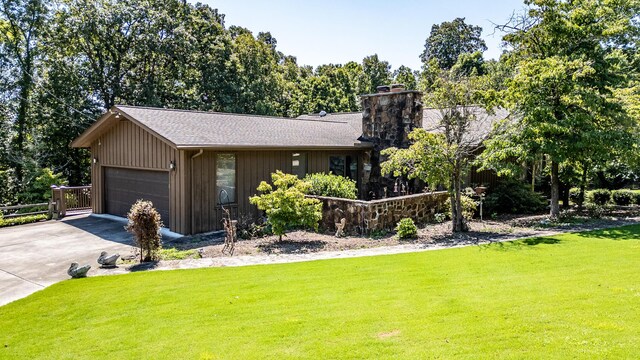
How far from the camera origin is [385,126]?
16594 mm

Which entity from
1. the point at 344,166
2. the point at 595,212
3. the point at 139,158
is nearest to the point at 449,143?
the point at 344,166

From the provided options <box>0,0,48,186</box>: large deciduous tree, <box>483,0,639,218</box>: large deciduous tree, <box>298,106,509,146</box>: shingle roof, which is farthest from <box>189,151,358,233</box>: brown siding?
<box>0,0,48,186</box>: large deciduous tree

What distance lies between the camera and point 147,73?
2645 centimetres

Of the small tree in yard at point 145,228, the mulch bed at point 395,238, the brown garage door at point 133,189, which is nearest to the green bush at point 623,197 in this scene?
the mulch bed at point 395,238

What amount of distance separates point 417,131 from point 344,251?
3.76 metres

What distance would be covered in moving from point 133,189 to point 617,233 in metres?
14.3

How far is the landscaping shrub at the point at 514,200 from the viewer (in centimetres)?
1534

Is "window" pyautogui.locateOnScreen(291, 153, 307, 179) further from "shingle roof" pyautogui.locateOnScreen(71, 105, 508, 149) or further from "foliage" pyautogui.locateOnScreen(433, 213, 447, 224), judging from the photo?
"foliage" pyautogui.locateOnScreen(433, 213, 447, 224)

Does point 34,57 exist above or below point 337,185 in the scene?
above

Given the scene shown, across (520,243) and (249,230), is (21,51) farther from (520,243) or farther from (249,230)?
(520,243)

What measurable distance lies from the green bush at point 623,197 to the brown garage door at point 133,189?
17.6 m

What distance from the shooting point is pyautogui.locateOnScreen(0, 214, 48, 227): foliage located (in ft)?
46.4

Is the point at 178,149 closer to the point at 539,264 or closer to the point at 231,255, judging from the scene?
the point at 231,255

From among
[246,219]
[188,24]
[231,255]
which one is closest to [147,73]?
[188,24]
